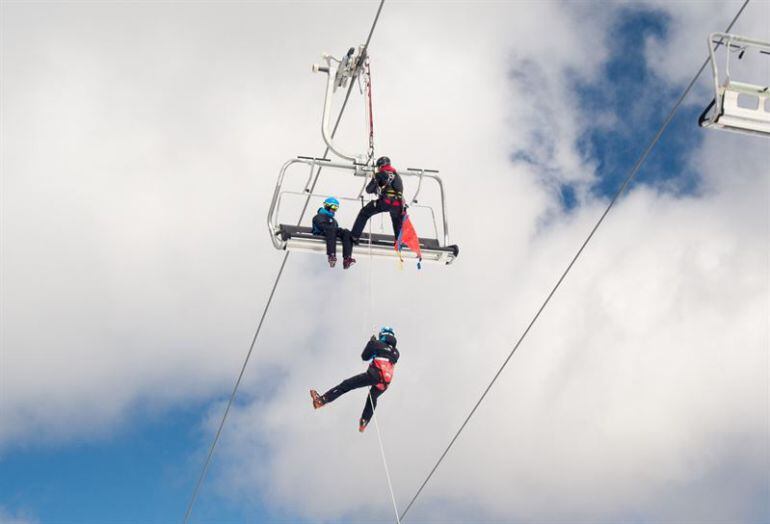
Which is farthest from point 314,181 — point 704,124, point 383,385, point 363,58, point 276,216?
point 704,124

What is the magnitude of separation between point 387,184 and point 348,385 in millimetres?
3030

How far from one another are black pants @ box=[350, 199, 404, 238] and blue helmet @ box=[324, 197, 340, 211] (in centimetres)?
30

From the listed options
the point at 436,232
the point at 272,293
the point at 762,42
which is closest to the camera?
the point at 762,42

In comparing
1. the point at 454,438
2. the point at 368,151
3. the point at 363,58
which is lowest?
the point at 454,438

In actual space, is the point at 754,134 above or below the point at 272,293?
above

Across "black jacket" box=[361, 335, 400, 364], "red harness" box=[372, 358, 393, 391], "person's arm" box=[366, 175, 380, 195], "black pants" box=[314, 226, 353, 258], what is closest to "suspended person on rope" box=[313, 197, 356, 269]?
"black pants" box=[314, 226, 353, 258]

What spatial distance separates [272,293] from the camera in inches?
482

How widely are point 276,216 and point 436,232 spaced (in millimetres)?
1983

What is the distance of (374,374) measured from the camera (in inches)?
491

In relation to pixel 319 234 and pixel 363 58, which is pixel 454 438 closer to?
pixel 319 234

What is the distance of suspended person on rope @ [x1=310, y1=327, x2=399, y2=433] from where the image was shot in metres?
12.4

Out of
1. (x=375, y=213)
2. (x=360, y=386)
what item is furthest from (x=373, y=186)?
(x=360, y=386)

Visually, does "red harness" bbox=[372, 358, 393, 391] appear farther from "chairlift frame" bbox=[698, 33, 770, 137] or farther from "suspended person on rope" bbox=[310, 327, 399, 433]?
"chairlift frame" bbox=[698, 33, 770, 137]

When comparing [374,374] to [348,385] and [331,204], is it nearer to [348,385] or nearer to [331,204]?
[348,385]
